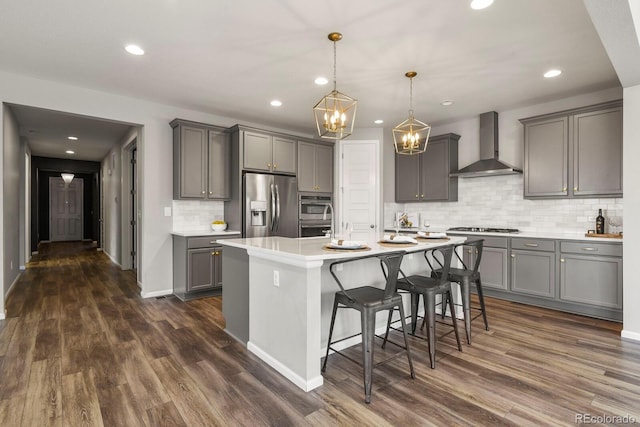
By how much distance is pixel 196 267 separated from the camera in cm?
439

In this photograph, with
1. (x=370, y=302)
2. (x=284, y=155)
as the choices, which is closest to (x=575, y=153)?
(x=370, y=302)

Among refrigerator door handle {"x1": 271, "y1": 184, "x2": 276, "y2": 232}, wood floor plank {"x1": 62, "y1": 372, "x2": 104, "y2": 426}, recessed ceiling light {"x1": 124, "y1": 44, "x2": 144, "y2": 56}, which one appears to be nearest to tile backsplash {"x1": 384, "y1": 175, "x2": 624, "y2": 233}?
refrigerator door handle {"x1": 271, "y1": 184, "x2": 276, "y2": 232}

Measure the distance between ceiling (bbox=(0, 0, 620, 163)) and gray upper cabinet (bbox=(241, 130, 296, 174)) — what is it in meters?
0.51

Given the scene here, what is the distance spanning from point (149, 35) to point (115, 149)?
5458 mm

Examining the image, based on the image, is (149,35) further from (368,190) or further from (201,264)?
(368,190)

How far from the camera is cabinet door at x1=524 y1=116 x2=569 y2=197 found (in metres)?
4.15

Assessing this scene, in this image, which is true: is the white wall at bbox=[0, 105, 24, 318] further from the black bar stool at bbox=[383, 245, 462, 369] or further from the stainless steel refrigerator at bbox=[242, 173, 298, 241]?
the black bar stool at bbox=[383, 245, 462, 369]

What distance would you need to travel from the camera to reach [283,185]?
5.25m

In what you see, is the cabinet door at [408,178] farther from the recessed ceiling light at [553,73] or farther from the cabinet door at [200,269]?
the cabinet door at [200,269]

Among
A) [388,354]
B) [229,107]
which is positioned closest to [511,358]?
[388,354]

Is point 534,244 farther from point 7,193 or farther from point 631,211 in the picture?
point 7,193

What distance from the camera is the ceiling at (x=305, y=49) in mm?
2498

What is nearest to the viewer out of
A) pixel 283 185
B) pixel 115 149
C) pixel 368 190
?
pixel 283 185

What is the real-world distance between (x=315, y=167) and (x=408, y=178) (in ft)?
5.20
